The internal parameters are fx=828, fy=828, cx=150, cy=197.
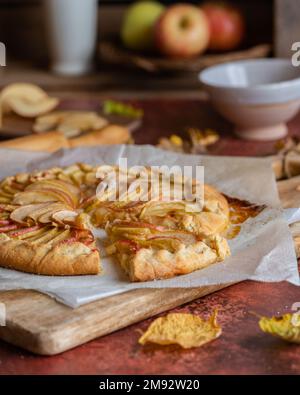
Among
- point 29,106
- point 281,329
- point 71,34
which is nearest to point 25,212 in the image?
point 281,329

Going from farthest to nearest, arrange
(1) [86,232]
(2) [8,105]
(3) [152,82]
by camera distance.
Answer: (3) [152,82]
(2) [8,105]
(1) [86,232]

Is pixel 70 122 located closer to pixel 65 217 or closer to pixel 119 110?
pixel 119 110

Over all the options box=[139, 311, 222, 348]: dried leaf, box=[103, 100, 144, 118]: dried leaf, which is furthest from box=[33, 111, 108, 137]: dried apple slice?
box=[139, 311, 222, 348]: dried leaf

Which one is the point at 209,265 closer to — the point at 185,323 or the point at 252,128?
the point at 185,323

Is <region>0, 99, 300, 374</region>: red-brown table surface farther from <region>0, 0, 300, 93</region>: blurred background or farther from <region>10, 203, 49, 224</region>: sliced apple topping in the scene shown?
<region>0, 0, 300, 93</region>: blurred background

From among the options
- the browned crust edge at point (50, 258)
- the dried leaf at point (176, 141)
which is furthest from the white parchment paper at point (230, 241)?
the dried leaf at point (176, 141)

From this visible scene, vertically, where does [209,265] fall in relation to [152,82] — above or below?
above

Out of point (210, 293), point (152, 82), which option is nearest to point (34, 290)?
point (210, 293)
